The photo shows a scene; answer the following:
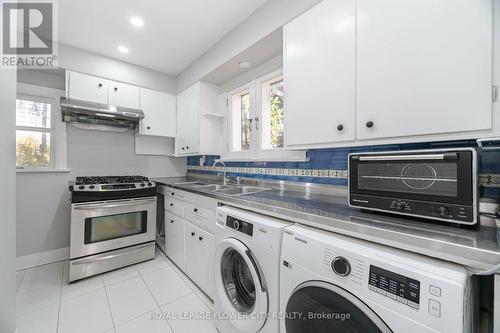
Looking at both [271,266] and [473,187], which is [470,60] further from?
[271,266]

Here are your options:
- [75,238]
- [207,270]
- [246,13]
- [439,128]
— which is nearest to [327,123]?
[439,128]

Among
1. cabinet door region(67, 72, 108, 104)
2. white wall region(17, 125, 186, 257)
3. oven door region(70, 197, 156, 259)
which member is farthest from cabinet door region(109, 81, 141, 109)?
oven door region(70, 197, 156, 259)

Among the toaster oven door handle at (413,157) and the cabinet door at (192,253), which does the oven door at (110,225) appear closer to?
the cabinet door at (192,253)

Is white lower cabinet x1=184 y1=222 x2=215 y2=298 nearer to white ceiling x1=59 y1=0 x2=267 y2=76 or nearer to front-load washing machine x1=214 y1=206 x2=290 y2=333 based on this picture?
front-load washing machine x1=214 y1=206 x2=290 y2=333

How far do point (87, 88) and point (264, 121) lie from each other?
215 cm

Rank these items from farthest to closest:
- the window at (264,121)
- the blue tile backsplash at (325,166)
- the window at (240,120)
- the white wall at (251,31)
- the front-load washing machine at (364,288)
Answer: the window at (240,120) < the window at (264,121) < the white wall at (251,31) < the blue tile backsplash at (325,166) < the front-load washing machine at (364,288)

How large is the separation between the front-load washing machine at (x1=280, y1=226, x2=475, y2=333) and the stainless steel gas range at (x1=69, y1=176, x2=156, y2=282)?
80.2 inches

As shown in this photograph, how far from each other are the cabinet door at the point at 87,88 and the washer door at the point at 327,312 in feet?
9.62

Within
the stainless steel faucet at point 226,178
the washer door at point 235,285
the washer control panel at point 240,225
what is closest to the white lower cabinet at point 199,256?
the washer door at point 235,285

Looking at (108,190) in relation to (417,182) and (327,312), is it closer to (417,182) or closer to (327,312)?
(327,312)

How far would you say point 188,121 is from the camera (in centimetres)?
270

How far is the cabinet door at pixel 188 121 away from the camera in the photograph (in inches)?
101

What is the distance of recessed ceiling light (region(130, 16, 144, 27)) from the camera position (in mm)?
1834

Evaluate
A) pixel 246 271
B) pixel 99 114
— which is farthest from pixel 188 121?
pixel 246 271
